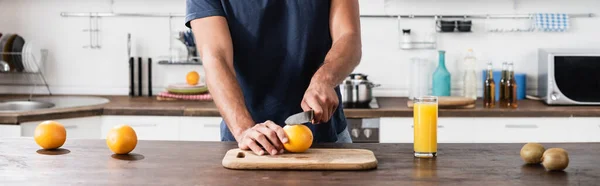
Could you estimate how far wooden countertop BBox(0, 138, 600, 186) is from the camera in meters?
1.79

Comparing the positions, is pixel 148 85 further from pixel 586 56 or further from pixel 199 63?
pixel 586 56

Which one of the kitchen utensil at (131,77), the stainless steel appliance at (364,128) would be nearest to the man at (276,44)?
the stainless steel appliance at (364,128)

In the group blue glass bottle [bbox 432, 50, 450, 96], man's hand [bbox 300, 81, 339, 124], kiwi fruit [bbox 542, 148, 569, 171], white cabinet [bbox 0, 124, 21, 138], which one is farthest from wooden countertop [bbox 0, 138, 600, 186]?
blue glass bottle [bbox 432, 50, 450, 96]

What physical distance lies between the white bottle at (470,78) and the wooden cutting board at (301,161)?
2.46m

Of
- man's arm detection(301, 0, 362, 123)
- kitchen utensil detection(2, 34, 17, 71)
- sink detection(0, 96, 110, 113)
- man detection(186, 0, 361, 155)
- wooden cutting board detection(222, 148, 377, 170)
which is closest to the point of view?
wooden cutting board detection(222, 148, 377, 170)

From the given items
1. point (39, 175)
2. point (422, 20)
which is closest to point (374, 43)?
point (422, 20)

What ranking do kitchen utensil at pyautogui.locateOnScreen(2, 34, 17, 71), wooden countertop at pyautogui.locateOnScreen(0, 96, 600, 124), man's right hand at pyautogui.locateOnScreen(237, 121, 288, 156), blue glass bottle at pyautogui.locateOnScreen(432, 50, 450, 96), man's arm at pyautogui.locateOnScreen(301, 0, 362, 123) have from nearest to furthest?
man's right hand at pyautogui.locateOnScreen(237, 121, 288, 156)
man's arm at pyautogui.locateOnScreen(301, 0, 362, 123)
wooden countertop at pyautogui.locateOnScreen(0, 96, 600, 124)
blue glass bottle at pyautogui.locateOnScreen(432, 50, 450, 96)
kitchen utensil at pyautogui.locateOnScreen(2, 34, 17, 71)

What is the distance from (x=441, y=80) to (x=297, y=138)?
244 cm

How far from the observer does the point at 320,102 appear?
6.99 feet

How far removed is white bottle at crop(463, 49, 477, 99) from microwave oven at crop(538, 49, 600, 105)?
436 millimetres

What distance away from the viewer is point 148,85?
4.56m

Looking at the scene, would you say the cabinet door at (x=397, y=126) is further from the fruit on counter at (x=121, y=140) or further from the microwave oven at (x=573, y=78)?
the fruit on counter at (x=121, y=140)

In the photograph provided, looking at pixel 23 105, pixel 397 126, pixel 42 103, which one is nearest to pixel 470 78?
pixel 397 126

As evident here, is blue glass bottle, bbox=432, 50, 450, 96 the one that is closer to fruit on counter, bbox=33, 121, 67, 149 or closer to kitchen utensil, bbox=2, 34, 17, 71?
kitchen utensil, bbox=2, 34, 17, 71
